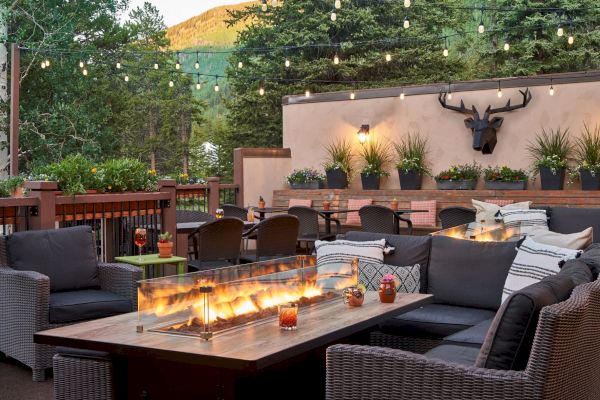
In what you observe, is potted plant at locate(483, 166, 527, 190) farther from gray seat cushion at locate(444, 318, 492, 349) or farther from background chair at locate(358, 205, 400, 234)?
gray seat cushion at locate(444, 318, 492, 349)

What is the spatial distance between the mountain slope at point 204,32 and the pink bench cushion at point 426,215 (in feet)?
64.1

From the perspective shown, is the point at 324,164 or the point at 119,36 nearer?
the point at 324,164

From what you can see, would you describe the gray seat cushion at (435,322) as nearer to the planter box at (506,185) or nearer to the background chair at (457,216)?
the background chair at (457,216)

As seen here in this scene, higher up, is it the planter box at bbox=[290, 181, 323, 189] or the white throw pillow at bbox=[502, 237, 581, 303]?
the planter box at bbox=[290, 181, 323, 189]

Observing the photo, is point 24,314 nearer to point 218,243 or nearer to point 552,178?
point 218,243

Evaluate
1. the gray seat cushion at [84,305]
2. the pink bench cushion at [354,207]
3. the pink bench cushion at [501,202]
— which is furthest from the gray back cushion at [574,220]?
the gray seat cushion at [84,305]

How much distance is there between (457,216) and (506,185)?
2.12m

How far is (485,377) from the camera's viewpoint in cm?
311

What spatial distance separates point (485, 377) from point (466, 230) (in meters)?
4.04

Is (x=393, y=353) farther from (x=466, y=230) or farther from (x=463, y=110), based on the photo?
(x=463, y=110)

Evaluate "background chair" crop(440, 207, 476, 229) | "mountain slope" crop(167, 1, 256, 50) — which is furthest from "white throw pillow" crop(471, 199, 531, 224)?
"mountain slope" crop(167, 1, 256, 50)

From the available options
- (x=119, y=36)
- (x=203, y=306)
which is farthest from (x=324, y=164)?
(x=203, y=306)

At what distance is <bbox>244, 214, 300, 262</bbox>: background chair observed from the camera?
816 centimetres

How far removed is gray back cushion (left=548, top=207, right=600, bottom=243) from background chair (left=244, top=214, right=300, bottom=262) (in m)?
3.15
